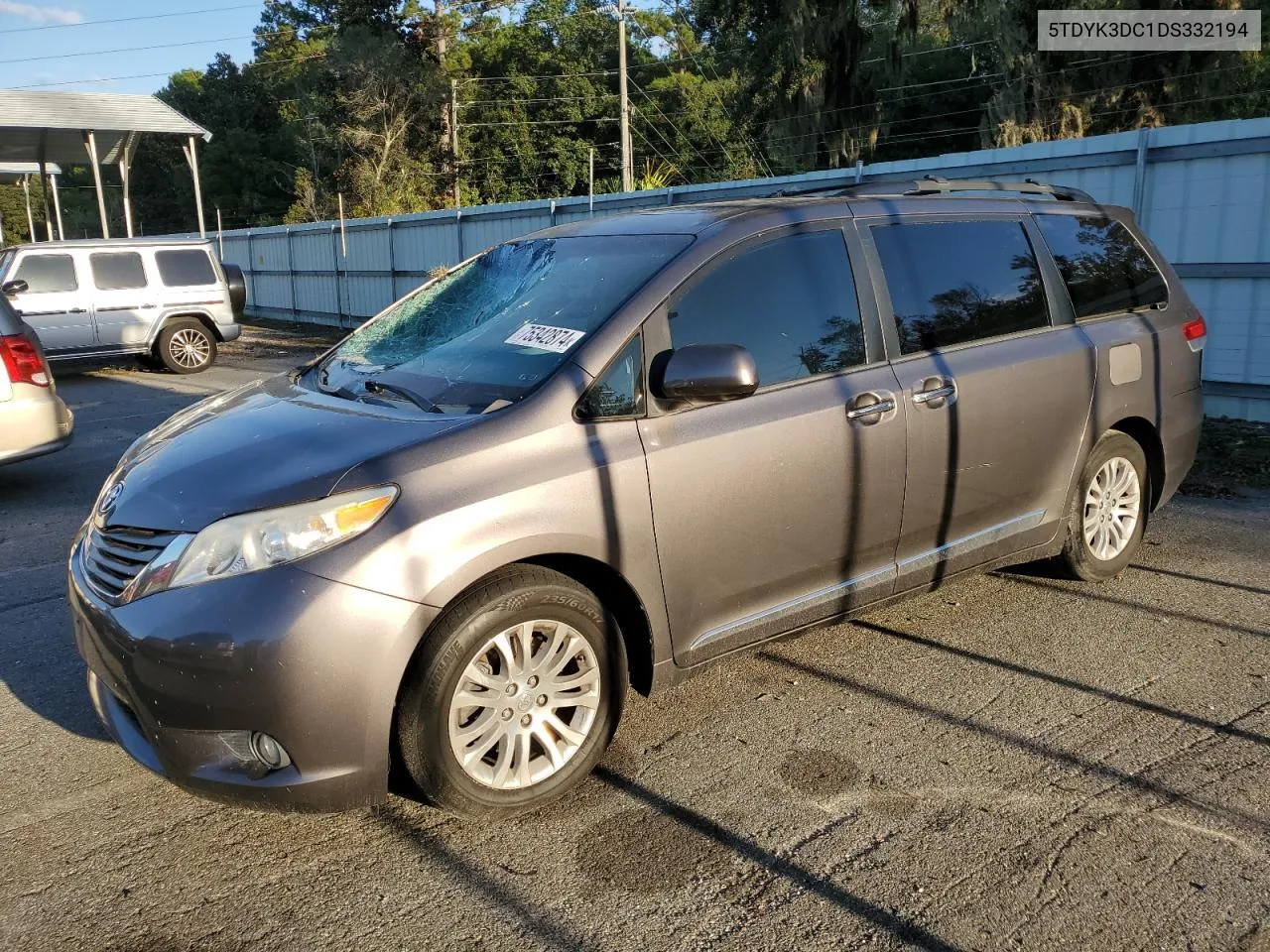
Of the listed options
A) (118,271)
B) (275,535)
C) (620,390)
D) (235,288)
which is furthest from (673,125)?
(275,535)

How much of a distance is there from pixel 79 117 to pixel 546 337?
21.9 meters

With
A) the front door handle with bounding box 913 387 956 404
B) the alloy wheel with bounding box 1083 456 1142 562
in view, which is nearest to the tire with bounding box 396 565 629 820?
the front door handle with bounding box 913 387 956 404

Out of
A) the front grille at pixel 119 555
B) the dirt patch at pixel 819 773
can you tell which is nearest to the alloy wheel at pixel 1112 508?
the dirt patch at pixel 819 773

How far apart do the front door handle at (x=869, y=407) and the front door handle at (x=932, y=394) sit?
0.14 metres

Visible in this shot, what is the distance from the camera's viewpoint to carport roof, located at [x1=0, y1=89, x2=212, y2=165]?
20.7 metres

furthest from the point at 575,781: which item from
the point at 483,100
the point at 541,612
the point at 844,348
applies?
the point at 483,100

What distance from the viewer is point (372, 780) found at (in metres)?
2.95

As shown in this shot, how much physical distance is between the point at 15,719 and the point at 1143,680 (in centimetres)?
432

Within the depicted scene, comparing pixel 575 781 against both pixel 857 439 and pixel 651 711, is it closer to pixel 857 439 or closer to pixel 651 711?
pixel 651 711

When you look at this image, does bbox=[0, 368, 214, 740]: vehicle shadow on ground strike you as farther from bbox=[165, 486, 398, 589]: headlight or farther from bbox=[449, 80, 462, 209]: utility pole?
bbox=[449, 80, 462, 209]: utility pole

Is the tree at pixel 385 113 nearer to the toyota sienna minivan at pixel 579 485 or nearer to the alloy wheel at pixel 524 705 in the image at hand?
the toyota sienna minivan at pixel 579 485

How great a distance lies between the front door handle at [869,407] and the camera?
3871 millimetres

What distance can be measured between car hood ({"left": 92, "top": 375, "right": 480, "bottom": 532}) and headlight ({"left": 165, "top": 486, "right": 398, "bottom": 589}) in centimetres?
4

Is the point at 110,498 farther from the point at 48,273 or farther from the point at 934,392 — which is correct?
the point at 48,273
